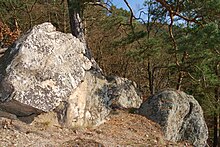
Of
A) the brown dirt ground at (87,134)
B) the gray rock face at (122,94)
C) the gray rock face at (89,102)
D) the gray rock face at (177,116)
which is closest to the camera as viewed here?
the brown dirt ground at (87,134)

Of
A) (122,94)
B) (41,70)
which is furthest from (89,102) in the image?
(122,94)

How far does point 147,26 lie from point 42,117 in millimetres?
5006

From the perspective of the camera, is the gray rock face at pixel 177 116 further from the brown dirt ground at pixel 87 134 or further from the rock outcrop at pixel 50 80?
the rock outcrop at pixel 50 80

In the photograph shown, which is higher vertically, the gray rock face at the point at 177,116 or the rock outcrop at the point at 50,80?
the rock outcrop at the point at 50,80

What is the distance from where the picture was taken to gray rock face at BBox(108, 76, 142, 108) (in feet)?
19.6

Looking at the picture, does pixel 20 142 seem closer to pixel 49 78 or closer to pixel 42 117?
pixel 42 117

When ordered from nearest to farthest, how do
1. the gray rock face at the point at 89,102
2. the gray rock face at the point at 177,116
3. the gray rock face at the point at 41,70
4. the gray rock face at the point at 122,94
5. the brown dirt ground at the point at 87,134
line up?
1. the brown dirt ground at the point at 87,134
2. the gray rock face at the point at 41,70
3. the gray rock face at the point at 89,102
4. the gray rock face at the point at 177,116
5. the gray rock face at the point at 122,94

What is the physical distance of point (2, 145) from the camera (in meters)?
3.33

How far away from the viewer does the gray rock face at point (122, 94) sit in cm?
598

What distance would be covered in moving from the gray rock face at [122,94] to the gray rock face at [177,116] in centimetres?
48

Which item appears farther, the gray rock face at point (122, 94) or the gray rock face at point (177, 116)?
the gray rock face at point (122, 94)

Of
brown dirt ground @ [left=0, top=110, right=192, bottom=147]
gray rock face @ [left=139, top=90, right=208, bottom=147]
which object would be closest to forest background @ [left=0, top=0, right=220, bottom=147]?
gray rock face @ [left=139, top=90, right=208, bottom=147]

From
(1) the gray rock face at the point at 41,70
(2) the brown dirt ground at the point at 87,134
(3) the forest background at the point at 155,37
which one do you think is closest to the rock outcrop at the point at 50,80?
(1) the gray rock face at the point at 41,70

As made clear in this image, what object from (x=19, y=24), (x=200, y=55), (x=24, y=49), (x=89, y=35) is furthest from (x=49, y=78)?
(x=19, y=24)
